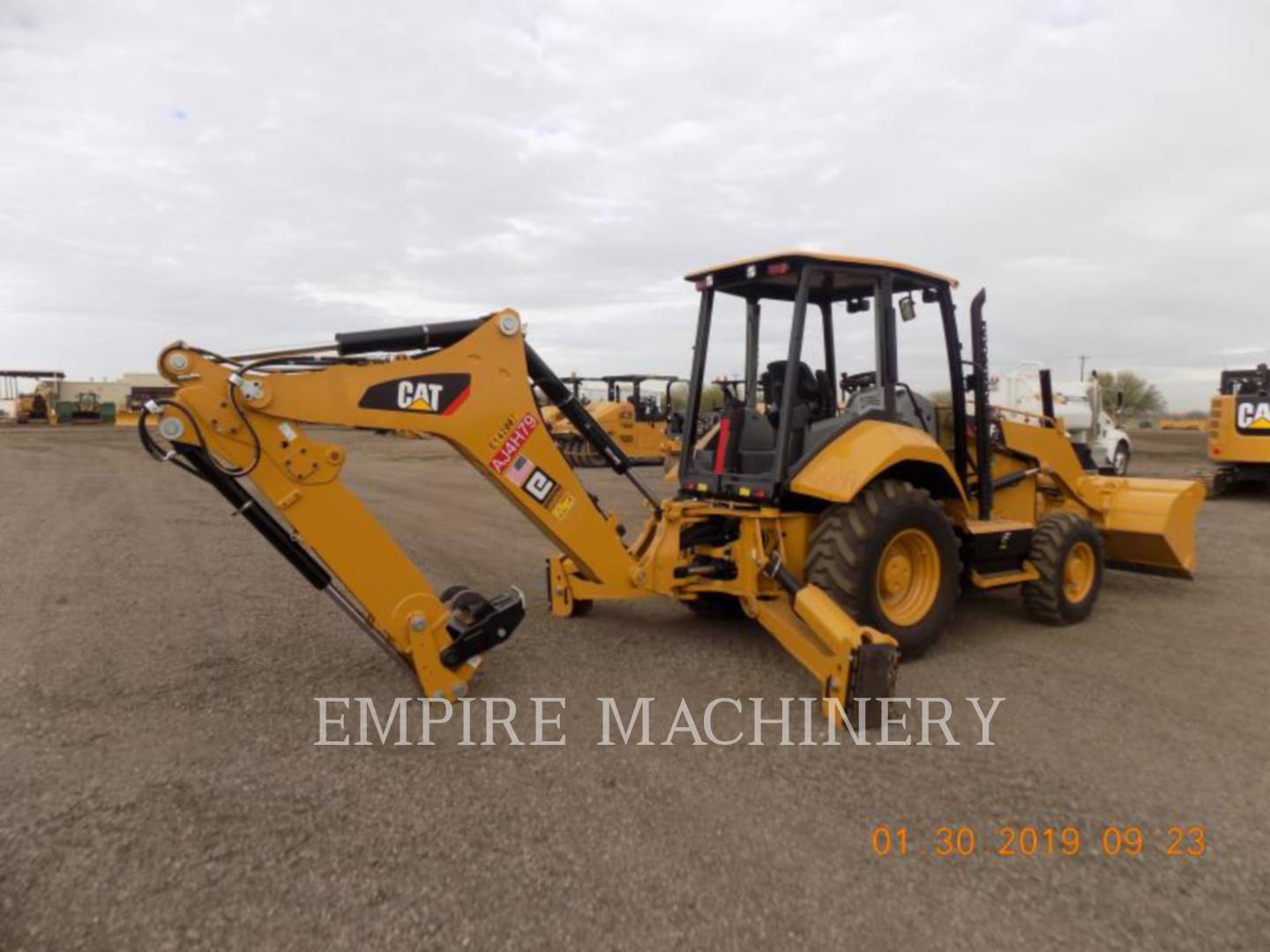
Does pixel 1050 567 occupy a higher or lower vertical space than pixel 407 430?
lower

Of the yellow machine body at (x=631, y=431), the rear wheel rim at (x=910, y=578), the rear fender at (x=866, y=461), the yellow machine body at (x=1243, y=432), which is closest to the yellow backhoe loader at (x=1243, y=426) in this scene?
the yellow machine body at (x=1243, y=432)

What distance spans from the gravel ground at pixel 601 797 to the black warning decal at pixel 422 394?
1.52 m

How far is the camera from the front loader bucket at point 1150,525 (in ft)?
22.1

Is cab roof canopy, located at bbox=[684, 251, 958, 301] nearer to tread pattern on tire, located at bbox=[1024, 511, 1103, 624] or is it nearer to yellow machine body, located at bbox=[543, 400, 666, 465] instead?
tread pattern on tire, located at bbox=[1024, 511, 1103, 624]

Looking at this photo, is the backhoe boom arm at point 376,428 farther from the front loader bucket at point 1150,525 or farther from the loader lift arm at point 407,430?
the front loader bucket at point 1150,525

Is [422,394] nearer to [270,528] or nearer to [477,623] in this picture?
[270,528]

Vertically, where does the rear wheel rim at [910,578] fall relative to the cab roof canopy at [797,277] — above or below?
below

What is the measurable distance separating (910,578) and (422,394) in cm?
323

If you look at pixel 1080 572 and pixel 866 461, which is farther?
pixel 1080 572

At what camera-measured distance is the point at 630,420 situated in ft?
73.5

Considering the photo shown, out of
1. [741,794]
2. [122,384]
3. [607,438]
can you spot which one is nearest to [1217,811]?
[741,794]

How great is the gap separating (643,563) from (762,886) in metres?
2.60

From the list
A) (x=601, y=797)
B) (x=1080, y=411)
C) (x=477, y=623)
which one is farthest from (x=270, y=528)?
(x=1080, y=411)

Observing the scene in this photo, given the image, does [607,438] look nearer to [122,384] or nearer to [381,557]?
[381,557]
